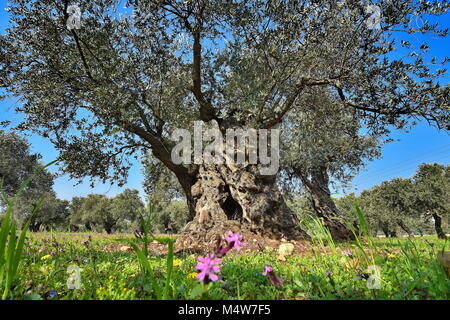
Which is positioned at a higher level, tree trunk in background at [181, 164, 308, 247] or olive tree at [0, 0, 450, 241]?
olive tree at [0, 0, 450, 241]

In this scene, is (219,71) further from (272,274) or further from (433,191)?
(433,191)

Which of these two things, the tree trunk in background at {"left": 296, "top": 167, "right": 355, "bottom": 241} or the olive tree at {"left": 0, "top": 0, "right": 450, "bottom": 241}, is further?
the tree trunk in background at {"left": 296, "top": 167, "right": 355, "bottom": 241}

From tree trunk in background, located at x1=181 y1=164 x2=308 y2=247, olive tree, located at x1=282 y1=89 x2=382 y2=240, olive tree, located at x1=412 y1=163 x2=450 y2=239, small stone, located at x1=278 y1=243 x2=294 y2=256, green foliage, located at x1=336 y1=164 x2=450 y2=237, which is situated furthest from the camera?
green foliage, located at x1=336 y1=164 x2=450 y2=237

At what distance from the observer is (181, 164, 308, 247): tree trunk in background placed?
33.1ft

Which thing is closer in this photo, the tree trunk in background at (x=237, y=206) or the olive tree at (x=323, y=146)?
the tree trunk in background at (x=237, y=206)

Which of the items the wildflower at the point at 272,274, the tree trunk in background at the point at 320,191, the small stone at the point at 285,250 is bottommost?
the small stone at the point at 285,250

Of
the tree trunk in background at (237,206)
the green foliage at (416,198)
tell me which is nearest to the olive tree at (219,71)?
the tree trunk in background at (237,206)

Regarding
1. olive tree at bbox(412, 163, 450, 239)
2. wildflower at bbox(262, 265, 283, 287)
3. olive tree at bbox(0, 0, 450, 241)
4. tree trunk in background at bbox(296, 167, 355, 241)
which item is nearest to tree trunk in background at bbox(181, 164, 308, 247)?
olive tree at bbox(0, 0, 450, 241)

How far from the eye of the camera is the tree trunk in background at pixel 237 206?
10086mm

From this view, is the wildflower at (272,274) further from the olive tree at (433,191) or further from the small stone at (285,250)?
the olive tree at (433,191)

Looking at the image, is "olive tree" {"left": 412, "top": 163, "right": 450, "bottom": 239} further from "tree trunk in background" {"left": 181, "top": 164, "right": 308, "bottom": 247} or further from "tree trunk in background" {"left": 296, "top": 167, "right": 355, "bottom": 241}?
"tree trunk in background" {"left": 181, "top": 164, "right": 308, "bottom": 247}

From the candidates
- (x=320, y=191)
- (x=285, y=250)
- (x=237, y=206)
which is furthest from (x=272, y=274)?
(x=320, y=191)

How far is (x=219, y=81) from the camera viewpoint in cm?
1231

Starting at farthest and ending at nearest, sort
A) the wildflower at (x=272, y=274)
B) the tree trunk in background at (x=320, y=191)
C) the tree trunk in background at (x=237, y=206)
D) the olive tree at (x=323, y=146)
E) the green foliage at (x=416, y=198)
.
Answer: the green foliage at (x=416, y=198) < the tree trunk in background at (x=320, y=191) < the olive tree at (x=323, y=146) < the tree trunk in background at (x=237, y=206) < the wildflower at (x=272, y=274)
